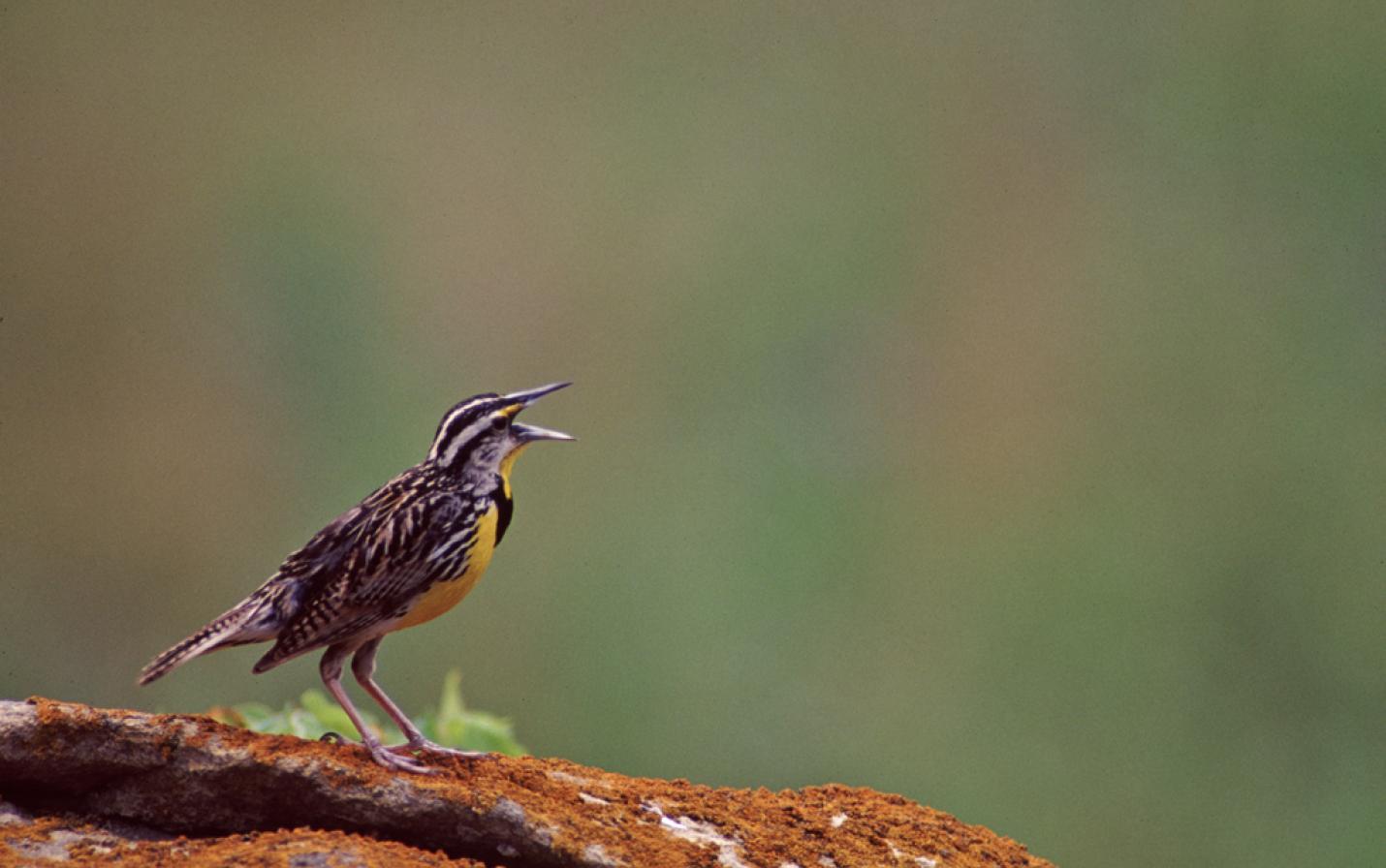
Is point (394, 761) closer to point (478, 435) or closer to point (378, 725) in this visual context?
point (478, 435)

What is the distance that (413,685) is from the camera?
7.47 metres

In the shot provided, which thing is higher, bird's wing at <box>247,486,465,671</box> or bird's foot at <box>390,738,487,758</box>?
bird's wing at <box>247,486,465,671</box>

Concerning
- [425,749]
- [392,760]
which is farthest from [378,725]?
[392,760]

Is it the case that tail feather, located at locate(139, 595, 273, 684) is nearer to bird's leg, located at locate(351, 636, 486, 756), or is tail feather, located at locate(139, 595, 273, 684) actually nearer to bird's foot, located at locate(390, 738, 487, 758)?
bird's leg, located at locate(351, 636, 486, 756)

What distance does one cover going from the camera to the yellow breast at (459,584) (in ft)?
12.8

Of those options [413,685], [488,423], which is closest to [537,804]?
[488,423]

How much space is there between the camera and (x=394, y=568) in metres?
3.86

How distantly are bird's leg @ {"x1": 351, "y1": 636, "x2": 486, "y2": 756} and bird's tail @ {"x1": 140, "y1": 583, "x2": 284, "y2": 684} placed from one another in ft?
0.84

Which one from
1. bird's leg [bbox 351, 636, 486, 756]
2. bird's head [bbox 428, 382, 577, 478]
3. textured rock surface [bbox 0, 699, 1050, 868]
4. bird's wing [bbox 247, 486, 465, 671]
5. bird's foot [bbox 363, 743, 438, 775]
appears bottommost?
textured rock surface [bbox 0, 699, 1050, 868]

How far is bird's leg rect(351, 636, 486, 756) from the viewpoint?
3.98 metres

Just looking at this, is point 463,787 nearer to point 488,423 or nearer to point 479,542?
point 479,542

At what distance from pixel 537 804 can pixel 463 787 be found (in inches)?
8.1

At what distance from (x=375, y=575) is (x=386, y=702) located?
0.37 m

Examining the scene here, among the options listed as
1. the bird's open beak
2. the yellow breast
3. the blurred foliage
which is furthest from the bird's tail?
the blurred foliage
